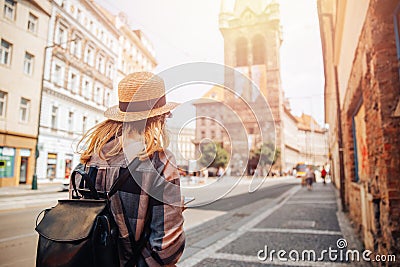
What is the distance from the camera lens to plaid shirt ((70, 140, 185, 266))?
4.20ft

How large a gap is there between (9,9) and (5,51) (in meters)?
0.43

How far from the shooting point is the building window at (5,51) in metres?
2.65

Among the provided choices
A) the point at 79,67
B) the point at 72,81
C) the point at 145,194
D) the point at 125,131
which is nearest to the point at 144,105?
the point at 125,131

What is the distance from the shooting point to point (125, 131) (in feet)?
4.78

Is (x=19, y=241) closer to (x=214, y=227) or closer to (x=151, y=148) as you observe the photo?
(x=214, y=227)

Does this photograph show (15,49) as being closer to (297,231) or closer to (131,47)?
(131,47)

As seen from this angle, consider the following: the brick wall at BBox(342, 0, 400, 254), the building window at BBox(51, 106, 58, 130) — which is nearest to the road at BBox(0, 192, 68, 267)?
the building window at BBox(51, 106, 58, 130)

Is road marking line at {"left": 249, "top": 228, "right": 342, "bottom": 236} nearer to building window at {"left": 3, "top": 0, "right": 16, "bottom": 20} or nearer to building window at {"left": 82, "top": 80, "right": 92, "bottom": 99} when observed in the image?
building window at {"left": 82, "top": 80, "right": 92, "bottom": 99}

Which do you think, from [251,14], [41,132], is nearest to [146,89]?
[41,132]

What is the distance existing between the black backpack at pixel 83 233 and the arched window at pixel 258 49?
211ft

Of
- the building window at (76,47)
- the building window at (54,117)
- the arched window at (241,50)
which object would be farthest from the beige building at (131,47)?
the arched window at (241,50)

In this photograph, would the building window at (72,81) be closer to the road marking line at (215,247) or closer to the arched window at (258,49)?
the road marking line at (215,247)

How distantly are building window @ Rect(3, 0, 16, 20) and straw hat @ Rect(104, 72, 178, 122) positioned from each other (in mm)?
2289

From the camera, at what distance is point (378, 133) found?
3.25 metres
